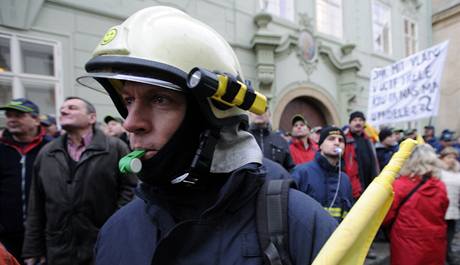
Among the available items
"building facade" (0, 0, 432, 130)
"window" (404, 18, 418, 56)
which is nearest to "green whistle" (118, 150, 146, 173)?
"building facade" (0, 0, 432, 130)

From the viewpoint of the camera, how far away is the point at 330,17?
963cm

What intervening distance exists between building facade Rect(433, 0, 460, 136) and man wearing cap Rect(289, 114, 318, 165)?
35.4 ft

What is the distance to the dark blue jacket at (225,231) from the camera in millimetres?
835

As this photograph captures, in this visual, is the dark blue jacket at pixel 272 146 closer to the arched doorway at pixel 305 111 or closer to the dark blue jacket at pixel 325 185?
the dark blue jacket at pixel 325 185

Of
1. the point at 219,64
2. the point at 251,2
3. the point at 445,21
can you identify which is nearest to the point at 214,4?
the point at 251,2

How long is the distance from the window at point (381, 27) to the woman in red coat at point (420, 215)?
9254 millimetres

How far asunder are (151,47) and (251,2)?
7.39 metres

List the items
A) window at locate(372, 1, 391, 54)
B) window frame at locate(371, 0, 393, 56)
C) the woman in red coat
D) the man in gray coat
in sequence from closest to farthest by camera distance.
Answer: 1. the man in gray coat
2. the woman in red coat
3. window frame at locate(371, 0, 393, 56)
4. window at locate(372, 1, 391, 54)

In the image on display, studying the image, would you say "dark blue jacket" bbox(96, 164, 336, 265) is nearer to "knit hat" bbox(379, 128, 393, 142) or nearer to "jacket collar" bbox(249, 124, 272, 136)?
"jacket collar" bbox(249, 124, 272, 136)

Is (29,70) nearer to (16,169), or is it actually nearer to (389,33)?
(16,169)

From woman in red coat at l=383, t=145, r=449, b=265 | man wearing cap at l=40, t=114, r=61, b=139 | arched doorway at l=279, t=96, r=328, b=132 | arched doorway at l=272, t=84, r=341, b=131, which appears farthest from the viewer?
arched doorway at l=279, t=96, r=328, b=132

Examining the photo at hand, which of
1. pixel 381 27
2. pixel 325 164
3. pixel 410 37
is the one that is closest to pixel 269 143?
pixel 325 164

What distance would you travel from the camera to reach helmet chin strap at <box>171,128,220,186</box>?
93 cm

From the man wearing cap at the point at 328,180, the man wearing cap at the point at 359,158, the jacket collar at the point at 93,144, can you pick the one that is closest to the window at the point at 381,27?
the man wearing cap at the point at 359,158
